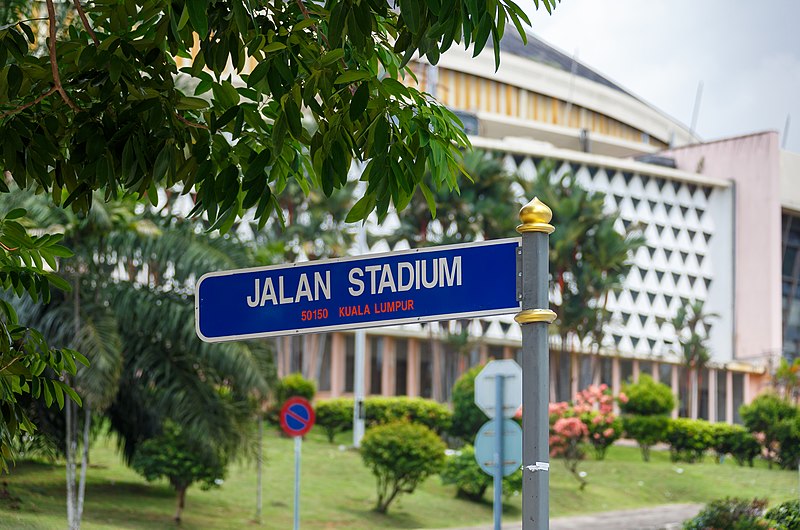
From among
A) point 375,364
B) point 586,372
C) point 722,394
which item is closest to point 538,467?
point 375,364

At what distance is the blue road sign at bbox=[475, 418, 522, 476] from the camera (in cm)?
949

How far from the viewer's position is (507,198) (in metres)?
39.9

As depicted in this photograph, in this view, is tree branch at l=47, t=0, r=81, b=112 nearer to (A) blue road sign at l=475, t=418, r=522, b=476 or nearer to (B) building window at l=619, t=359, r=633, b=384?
(A) blue road sign at l=475, t=418, r=522, b=476

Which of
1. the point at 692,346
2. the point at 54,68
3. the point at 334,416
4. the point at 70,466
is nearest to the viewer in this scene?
the point at 54,68

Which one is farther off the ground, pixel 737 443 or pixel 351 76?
pixel 351 76

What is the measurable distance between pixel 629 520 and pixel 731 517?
8343mm

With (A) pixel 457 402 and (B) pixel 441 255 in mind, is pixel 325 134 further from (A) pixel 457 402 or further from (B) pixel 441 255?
(A) pixel 457 402

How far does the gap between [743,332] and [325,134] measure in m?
56.2

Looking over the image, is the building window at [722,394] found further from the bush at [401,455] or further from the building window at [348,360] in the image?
the bush at [401,455]

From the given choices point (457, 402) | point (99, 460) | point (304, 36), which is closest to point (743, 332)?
point (457, 402)

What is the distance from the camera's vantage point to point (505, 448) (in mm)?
9492

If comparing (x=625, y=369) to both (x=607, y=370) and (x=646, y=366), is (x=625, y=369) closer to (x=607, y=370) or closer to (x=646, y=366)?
(x=646, y=366)

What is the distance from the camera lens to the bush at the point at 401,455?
25609mm

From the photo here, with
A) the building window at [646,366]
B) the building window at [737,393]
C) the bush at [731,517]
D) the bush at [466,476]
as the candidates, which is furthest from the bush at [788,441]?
the bush at [731,517]
